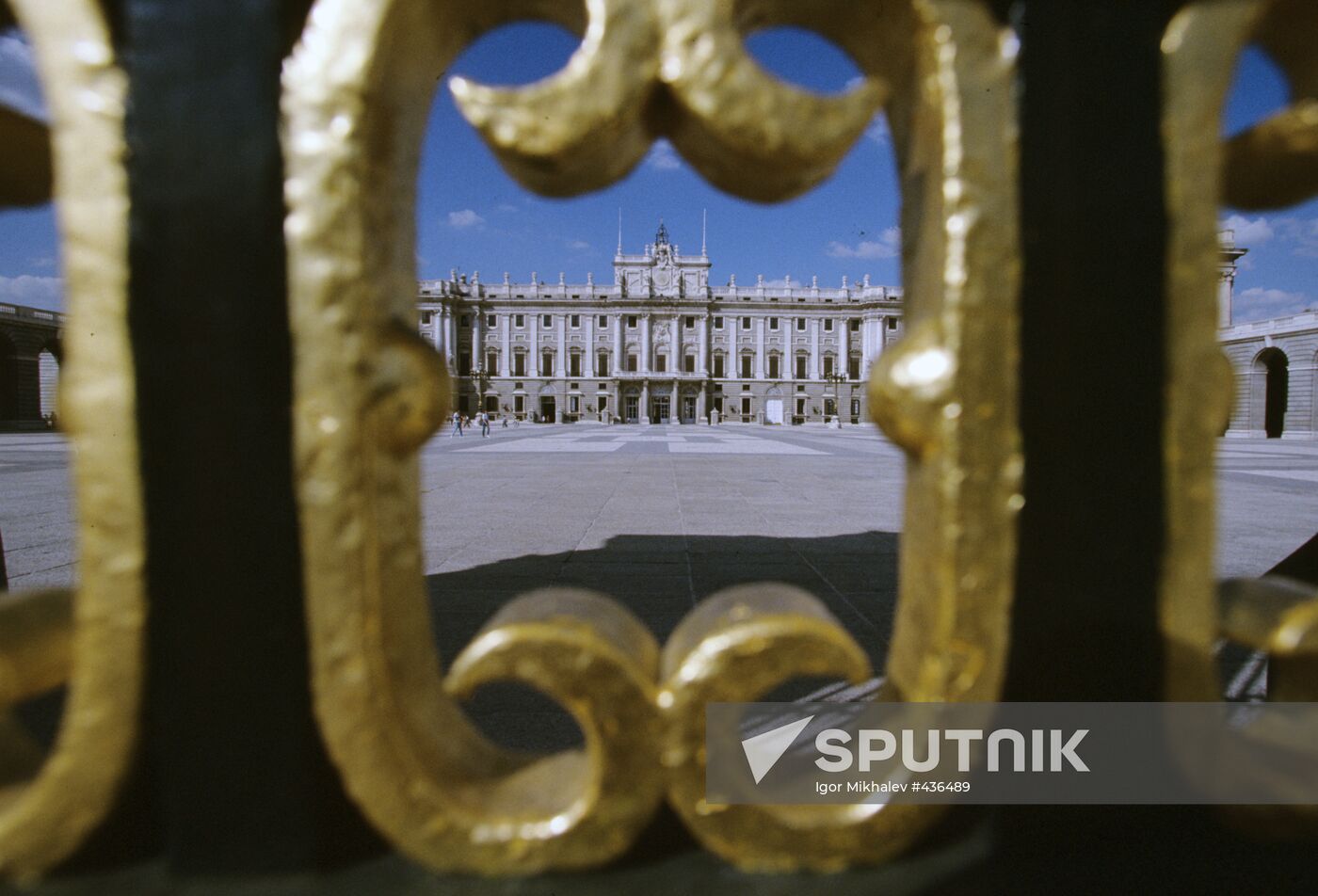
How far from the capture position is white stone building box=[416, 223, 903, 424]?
51.6 metres

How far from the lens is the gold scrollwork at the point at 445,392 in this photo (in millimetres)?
580

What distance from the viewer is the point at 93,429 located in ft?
1.88

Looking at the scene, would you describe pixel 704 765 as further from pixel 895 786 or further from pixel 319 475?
pixel 319 475

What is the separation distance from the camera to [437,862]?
620 millimetres

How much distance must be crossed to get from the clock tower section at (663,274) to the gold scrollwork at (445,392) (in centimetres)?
5351

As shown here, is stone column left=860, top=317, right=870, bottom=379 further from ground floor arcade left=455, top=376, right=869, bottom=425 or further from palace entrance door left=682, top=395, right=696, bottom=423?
palace entrance door left=682, top=395, right=696, bottom=423

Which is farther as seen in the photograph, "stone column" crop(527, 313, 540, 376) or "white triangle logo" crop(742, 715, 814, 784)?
"stone column" crop(527, 313, 540, 376)

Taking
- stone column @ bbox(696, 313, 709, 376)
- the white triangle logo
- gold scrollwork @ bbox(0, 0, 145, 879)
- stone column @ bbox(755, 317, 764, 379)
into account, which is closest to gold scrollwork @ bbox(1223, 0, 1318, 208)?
the white triangle logo

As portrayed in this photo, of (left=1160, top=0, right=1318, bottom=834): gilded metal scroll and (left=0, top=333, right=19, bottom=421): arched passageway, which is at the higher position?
(left=0, top=333, right=19, bottom=421): arched passageway

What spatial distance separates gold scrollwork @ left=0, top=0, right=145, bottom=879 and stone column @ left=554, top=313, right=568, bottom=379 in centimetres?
5236

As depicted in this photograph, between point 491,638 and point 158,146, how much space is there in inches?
20.9

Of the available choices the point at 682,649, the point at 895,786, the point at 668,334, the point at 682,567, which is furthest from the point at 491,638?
the point at 668,334

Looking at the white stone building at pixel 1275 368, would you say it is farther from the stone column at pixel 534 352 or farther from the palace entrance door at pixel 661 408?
the stone column at pixel 534 352

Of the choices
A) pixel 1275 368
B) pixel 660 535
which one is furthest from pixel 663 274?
pixel 660 535
